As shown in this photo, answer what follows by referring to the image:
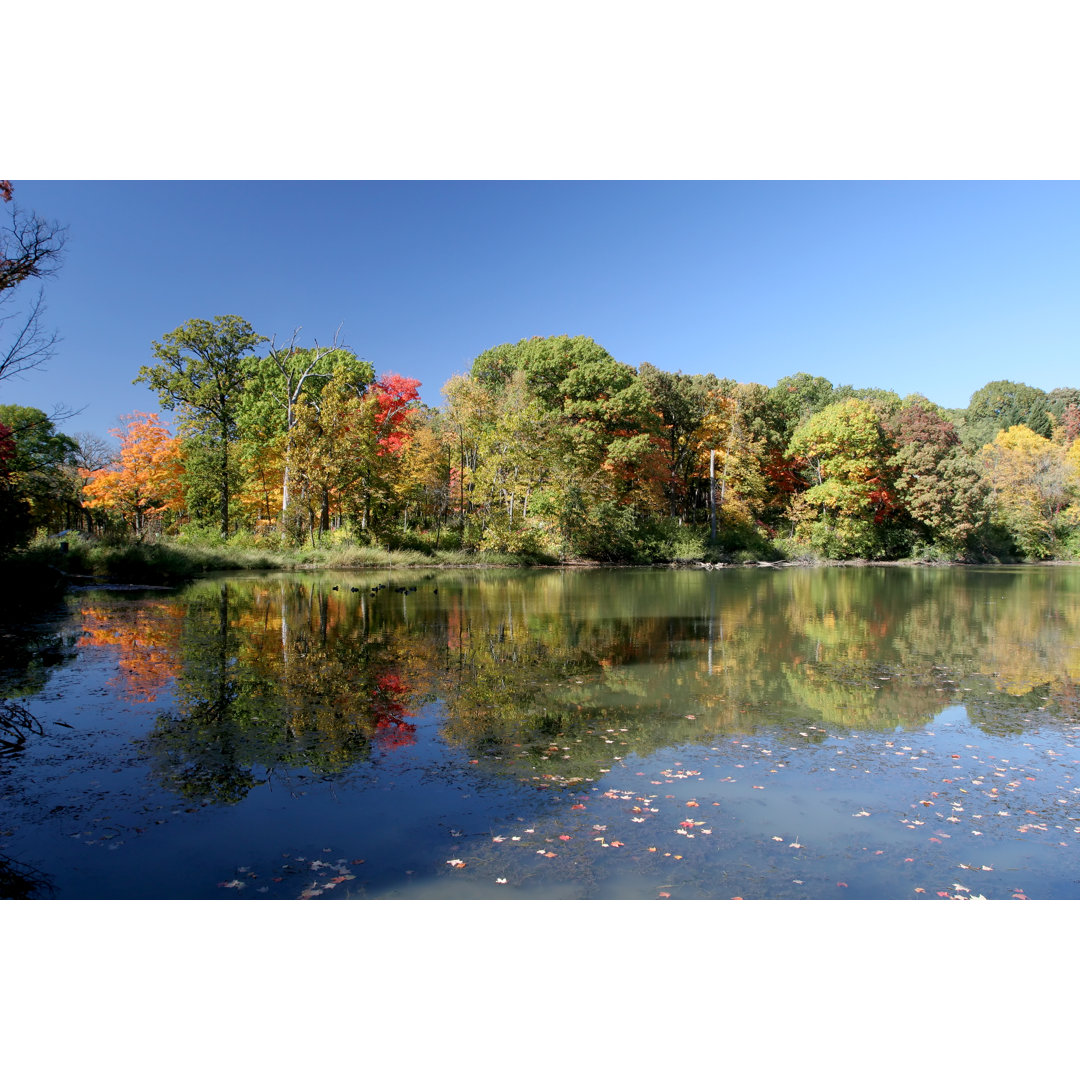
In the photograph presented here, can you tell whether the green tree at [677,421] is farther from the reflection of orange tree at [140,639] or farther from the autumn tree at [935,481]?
the reflection of orange tree at [140,639]

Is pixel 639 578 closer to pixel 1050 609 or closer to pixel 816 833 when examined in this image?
pixel 1050 609

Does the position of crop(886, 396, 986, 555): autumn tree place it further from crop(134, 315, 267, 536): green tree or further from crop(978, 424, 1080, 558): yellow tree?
crop(134, 315, 267, 536): green tree

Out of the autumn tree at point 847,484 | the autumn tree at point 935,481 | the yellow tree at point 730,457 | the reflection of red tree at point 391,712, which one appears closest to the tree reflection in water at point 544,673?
the reflection of red tree at point 391,712

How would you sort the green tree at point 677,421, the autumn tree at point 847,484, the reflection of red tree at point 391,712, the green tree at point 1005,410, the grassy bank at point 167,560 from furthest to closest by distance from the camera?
the green tree at point 1005,410
the green tree at point 677,421
the autumn tree at point 847,484
the grassy bank at point 167,560
the reflection of red tree at point 391,712

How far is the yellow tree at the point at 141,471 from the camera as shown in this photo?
109 ft

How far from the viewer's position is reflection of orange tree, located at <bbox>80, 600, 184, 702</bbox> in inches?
310

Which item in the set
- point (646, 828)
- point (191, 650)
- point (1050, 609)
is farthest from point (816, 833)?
point (1050, 609)

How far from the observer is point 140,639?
10.5 metres

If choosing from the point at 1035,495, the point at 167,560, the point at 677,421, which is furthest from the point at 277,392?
the point at 1035,495

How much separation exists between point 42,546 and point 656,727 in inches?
657

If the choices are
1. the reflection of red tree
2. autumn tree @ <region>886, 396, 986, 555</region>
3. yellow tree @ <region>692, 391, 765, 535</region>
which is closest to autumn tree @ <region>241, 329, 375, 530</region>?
yellow tree @ <region>692, 391, 765, 535</region>

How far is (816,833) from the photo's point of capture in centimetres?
428

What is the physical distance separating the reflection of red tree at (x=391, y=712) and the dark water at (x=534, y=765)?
0.14ft

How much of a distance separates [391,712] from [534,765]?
205cm
